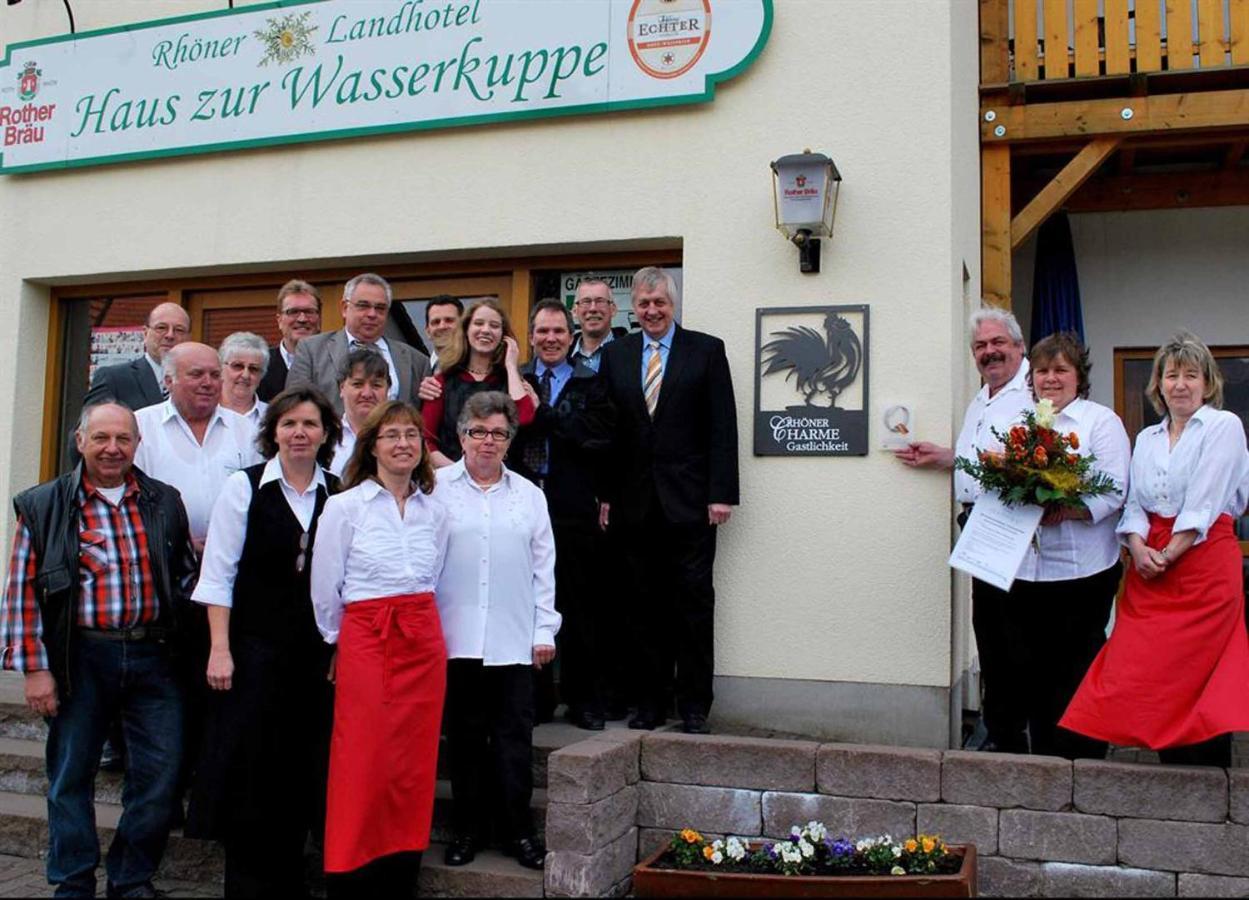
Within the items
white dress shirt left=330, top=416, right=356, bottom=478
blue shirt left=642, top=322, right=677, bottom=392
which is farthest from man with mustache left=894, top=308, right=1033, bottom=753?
white dress shirt left=330, top=416, right=356, bottom=478

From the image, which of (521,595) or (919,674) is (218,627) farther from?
(919,674)

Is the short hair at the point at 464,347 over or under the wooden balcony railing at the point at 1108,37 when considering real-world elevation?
under

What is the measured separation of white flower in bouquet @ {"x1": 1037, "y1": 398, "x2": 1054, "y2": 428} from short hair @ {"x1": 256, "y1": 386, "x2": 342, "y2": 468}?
2630mm

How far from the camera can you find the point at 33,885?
4.53m

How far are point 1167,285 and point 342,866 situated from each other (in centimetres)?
707

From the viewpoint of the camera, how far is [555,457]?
5312 mm

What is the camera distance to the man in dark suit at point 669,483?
17.1ft

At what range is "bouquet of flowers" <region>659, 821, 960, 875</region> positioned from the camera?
4.09m

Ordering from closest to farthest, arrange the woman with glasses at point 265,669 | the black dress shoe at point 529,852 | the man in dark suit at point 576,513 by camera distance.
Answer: the woman with glasses at point 265,669 → the black dress shoe at point 529,852 → the man in dark suit at point 576,513

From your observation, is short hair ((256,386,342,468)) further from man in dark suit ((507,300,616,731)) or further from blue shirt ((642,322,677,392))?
blue shirt ((642,322,677,392))

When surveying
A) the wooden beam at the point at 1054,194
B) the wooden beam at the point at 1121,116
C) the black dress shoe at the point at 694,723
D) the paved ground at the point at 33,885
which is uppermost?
the wooden beam at the point at 1121,116

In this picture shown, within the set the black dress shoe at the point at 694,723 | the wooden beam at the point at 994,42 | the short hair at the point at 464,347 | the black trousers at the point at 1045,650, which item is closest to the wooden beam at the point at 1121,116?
the wooden beam at the point at 994,42

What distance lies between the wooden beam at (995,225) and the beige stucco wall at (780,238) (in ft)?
0.38

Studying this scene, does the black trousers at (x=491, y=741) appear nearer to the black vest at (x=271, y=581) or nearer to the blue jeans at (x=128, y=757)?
the black vest at (x=271, y=581)
